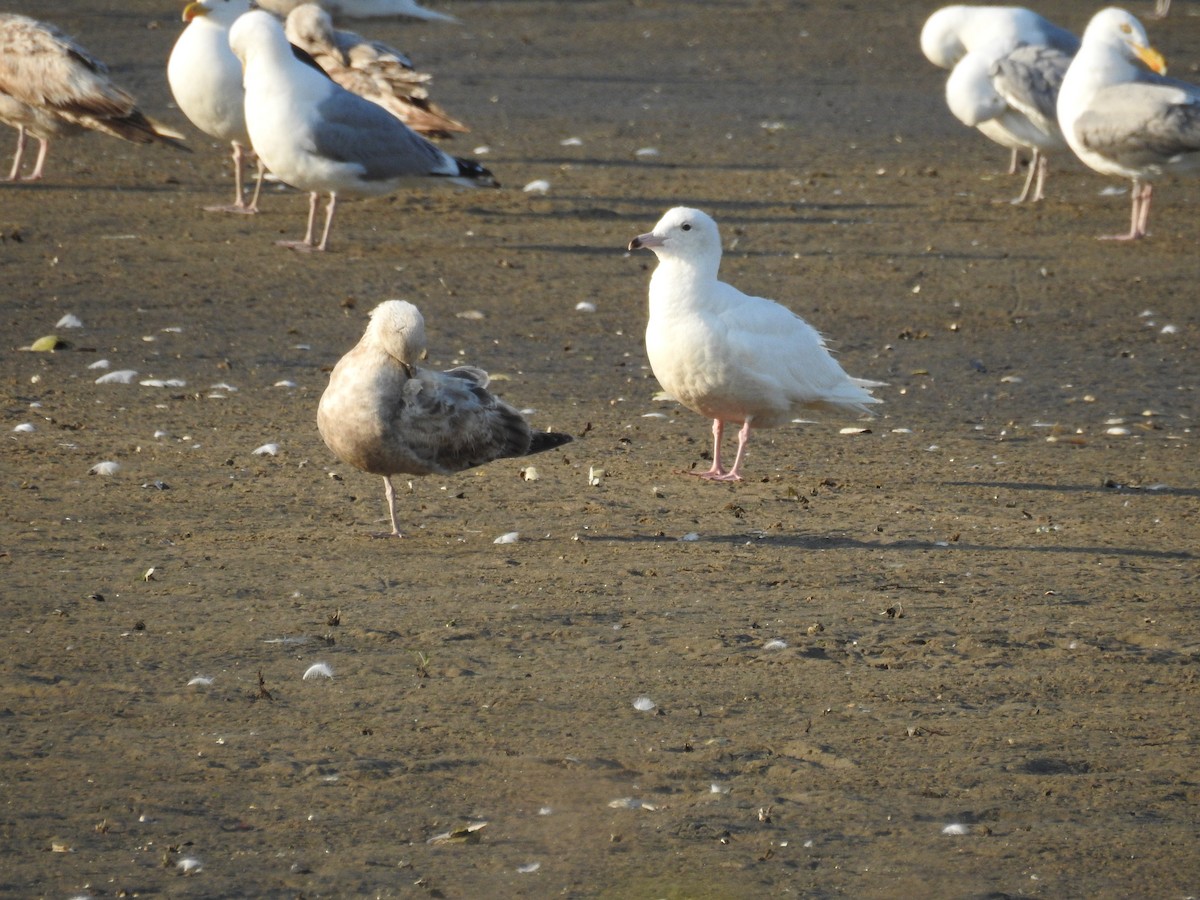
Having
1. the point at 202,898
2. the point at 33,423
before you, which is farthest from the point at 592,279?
the point at 202,898

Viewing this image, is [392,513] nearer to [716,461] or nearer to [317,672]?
[317,672]

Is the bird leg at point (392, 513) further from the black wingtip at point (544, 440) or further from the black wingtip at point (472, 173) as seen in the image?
the black wingtip at point (472, 173)

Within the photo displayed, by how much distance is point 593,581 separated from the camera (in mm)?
5992

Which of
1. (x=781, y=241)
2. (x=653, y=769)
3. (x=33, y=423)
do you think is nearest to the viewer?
(x=653, y=769)

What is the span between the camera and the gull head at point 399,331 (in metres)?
6.25

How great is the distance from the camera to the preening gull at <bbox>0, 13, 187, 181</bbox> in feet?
40.4

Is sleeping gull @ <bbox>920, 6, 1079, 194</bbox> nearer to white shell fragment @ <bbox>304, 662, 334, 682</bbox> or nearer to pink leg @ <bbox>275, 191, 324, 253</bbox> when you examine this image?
pink leg @ <bbox>275, 191, 324, 253</bbox>

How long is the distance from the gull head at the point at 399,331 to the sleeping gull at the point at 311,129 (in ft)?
15.7

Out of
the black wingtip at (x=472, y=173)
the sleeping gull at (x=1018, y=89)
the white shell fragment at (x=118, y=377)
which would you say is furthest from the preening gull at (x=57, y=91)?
the sleeping gull at (x=1018, y=89)

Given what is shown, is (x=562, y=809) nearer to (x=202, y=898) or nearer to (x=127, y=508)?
(x=202, y=898)

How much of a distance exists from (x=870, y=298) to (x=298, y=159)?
3.60m

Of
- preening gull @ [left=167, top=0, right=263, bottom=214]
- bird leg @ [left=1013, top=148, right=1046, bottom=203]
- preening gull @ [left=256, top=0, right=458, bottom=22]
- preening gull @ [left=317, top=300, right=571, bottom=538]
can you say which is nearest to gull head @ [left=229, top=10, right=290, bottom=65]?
preening gull @ [left=167, top=0, right=263, bottom=214]

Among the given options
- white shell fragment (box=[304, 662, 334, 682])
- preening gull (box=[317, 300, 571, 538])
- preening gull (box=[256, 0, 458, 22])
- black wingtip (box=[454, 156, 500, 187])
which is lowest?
white shell fragment (box=[304, 662, 334, 682])

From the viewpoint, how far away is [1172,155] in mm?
11906
